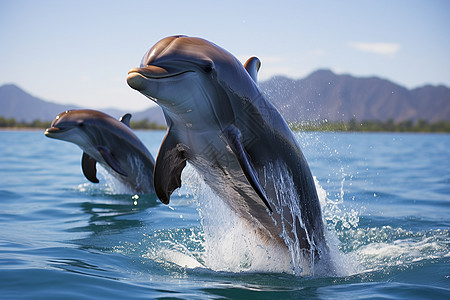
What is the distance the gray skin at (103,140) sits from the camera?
12336 mm

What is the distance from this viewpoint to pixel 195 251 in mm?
7551

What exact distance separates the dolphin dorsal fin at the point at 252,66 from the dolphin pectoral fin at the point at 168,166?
135 centimetres

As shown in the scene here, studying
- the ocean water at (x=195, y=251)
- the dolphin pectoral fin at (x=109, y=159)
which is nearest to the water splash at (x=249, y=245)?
the ocean water at (x=195, y=251)

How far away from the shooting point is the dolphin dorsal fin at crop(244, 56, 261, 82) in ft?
21.4

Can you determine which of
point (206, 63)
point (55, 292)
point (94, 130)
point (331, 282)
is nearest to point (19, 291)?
point (55, 292)

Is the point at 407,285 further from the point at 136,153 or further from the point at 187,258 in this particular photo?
the point at 136,153

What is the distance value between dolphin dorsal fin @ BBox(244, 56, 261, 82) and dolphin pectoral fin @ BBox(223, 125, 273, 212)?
1.18 metres

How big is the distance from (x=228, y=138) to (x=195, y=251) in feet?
8.61

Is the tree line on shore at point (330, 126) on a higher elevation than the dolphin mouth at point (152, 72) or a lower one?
lower

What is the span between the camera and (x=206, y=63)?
514 cm

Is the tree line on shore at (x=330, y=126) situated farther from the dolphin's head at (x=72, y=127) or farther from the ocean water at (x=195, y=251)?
the dolphin's head at (x=72, y=127)

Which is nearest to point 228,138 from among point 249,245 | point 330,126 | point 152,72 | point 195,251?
point 152,72

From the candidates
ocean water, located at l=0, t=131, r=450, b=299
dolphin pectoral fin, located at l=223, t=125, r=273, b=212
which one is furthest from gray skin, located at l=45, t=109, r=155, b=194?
dolphin pectoral fin, located at l=223, t=125, r=273, b=212

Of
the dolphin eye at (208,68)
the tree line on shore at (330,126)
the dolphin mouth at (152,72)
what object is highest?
the dolphin eye at (208,68)
